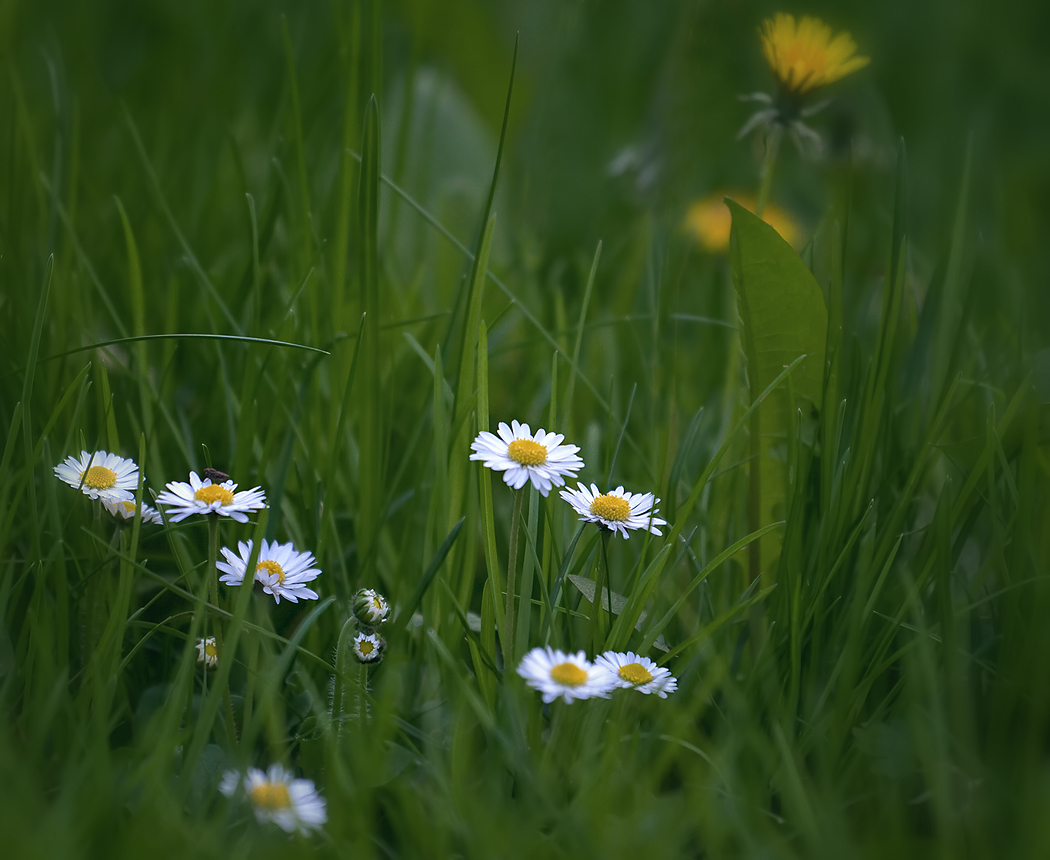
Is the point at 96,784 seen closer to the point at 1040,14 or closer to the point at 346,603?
the point at 346,603

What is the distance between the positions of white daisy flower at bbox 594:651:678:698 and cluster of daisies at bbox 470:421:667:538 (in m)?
0.09

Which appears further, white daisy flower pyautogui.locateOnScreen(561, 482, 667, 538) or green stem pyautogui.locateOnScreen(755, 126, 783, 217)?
green stem pyautogui.locateOnScreen(755, 126, 783, 217)

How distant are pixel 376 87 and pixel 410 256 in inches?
28.1

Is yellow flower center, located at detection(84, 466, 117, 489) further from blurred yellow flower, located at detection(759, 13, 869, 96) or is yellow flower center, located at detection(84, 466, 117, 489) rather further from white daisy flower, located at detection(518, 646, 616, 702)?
blurred yellow flower, located at detection(759, 13, 869, 96)

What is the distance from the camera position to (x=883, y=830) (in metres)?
0.55

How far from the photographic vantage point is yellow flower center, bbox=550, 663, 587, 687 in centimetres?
55

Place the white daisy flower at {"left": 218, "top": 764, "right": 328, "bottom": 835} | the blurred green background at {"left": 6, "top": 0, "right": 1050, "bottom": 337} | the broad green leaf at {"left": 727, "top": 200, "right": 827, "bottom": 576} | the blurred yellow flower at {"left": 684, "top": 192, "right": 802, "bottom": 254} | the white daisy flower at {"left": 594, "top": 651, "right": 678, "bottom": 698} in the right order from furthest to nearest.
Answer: the blurred yellow flower at {"left": 684, "top": 192, "right": 802, "bottom": 254} → the blurred green background at {"left": 6, "top": 0, "right": 1050, "bottom": 337} → the broad green leaf at {"left": 727, "top": 200, "right": 827, "bottom": 576} → the white daisy flower at {"left": 594, "top": 651, "right": 678, "bottom": 698} → the white daisy flower at {"left": 218, "top": 764, "right": 328, "bottom": 835}

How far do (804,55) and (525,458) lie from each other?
1.74 feet

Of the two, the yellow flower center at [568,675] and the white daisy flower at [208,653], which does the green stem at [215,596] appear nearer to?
the white daisy flower at [208,653]

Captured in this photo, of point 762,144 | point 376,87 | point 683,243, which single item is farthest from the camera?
point 683,243

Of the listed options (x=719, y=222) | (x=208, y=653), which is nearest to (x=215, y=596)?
(x=208, y=653)

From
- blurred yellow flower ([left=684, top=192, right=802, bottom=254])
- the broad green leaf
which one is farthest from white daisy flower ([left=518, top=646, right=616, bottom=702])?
blurred yellow flower ([left=684, top=192, right=802, bottom=254])

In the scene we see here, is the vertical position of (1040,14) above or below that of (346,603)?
above

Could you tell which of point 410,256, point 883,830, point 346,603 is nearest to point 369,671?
point 346,603
